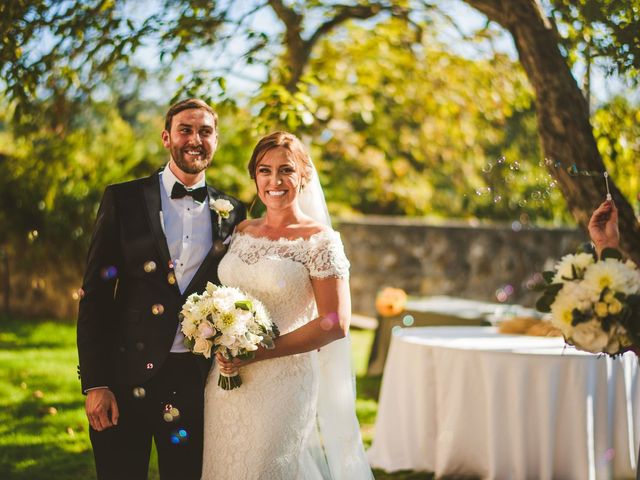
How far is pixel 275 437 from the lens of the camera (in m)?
3.14

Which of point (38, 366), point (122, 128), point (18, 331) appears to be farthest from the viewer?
point (122, 128)

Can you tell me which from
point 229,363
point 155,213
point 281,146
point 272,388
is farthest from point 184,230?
point 272,388

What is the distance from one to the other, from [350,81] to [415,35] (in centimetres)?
201

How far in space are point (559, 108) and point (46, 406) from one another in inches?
183

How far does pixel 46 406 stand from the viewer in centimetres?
646

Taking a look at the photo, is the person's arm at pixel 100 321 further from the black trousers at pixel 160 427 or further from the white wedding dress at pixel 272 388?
the white wedding dress at pixel 272 388

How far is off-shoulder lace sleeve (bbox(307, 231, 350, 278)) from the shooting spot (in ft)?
10.2

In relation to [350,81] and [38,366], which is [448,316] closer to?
[350,81]

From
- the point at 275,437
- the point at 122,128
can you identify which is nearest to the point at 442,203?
the point at 122,128

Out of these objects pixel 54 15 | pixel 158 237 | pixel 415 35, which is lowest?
pixel 158 237

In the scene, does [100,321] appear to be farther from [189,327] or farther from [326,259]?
[326,259]

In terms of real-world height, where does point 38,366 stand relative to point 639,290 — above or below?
below

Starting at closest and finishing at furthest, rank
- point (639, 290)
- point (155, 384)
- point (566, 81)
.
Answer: point (639, 290), point (155, 384), point (566, 81)

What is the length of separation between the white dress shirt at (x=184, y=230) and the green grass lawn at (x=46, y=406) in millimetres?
2329
